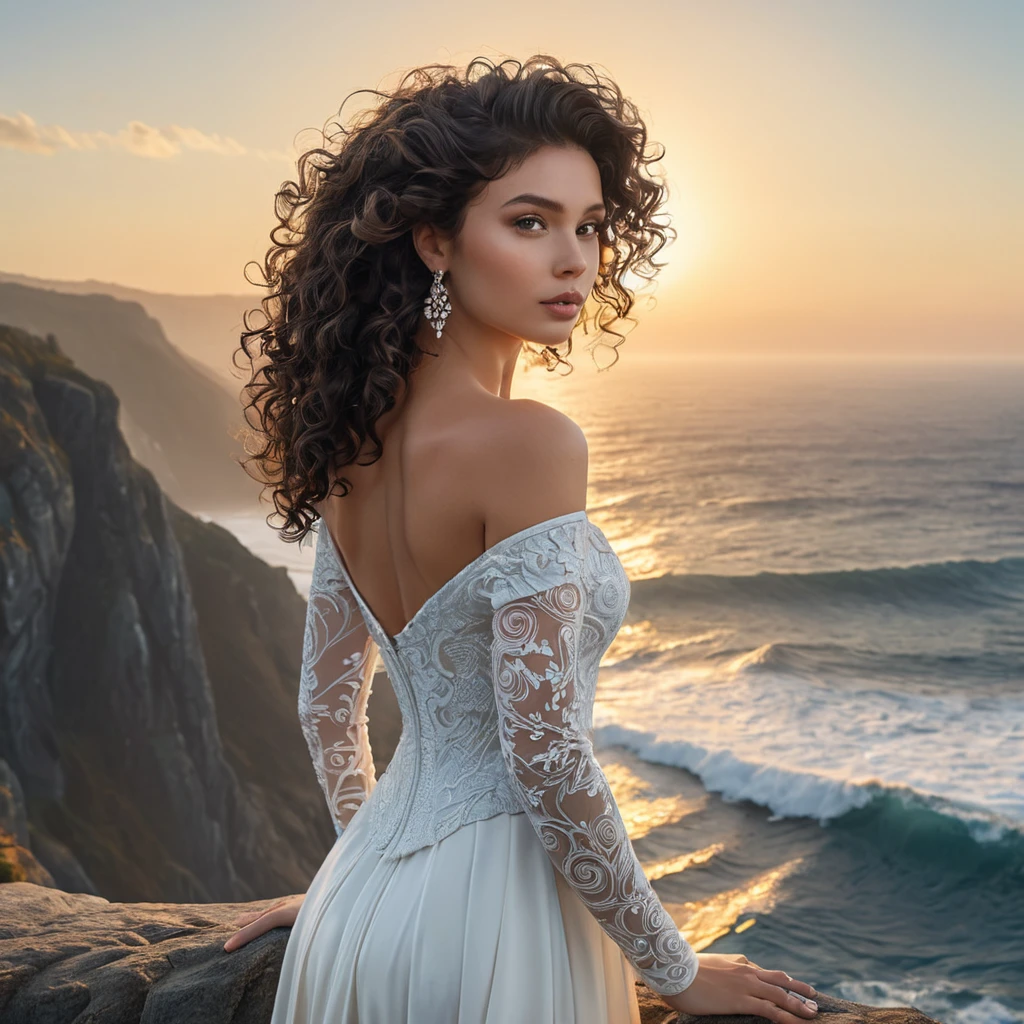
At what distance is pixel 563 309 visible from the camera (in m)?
1.70

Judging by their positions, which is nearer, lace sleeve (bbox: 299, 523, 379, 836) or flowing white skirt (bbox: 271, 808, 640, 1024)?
flowing white skirt (bbox: 271, 808, 640, 1024)

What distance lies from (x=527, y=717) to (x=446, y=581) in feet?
0.87

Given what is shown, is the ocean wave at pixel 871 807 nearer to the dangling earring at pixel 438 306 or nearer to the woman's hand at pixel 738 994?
the woman's hand at pixel 738 994

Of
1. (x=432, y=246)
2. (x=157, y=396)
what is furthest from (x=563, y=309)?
(x=157, y=396)

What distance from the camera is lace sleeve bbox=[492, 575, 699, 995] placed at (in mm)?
1494

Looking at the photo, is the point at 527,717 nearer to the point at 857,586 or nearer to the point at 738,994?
the point at 738,994

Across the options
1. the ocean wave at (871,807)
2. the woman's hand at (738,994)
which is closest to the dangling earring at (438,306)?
the woman's hand at (738,994)

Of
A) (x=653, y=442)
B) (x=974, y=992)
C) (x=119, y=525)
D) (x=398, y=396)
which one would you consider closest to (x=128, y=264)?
(x=653, y=442)

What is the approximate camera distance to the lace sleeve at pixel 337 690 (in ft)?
7.02

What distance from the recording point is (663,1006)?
2.09 meters

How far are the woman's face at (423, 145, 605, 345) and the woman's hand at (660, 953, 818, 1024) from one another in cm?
114

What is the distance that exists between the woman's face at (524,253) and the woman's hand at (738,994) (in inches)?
45.0

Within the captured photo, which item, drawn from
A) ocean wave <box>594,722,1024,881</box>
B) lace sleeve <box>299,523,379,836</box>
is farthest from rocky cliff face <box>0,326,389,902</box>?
lace sleeve <box>299,523,379,836</box>

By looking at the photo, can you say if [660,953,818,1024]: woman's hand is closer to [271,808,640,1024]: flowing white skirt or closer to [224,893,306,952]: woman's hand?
[271,808,640,1024]: flowing white skirt
